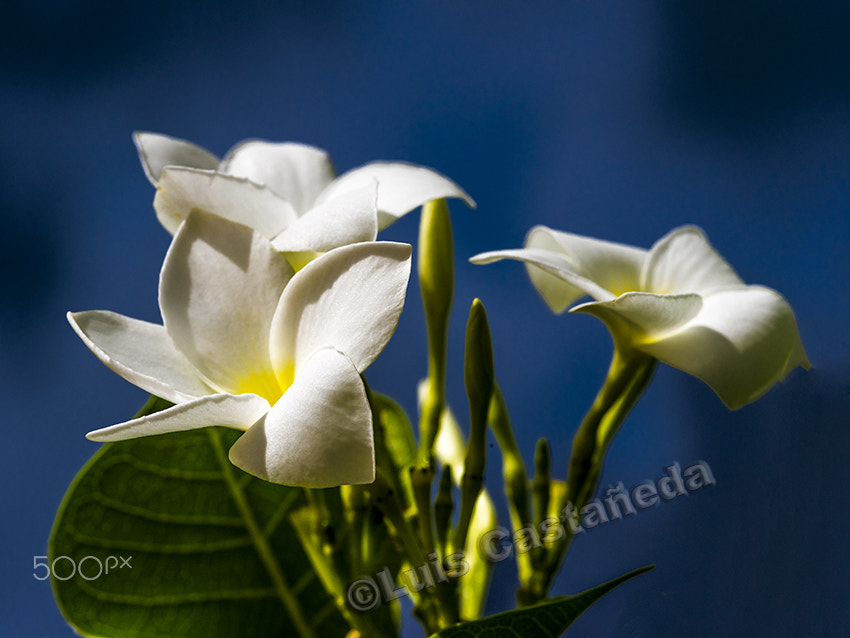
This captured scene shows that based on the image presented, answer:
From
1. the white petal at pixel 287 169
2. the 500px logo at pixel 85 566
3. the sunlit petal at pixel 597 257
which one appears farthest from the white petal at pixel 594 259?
the 500px logo at pixel 85 566

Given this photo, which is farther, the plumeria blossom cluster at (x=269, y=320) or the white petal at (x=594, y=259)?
the white petal at (x=594, y=259)

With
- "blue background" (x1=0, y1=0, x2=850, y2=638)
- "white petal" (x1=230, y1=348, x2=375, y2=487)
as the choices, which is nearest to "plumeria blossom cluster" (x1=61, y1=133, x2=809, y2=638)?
"white petal" (x1=230, y1=348, x2=375, y2=487)

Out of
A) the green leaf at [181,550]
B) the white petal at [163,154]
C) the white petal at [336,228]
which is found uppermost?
the white petal at [163,154]

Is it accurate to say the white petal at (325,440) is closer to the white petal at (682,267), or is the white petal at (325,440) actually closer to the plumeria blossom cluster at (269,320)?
the plumeria blossom cluster at (269,320)

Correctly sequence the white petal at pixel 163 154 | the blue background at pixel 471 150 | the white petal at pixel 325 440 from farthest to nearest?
the blue background at pixel 471 150, the white petal at pixel 163 154, the white petal at pixel 325 440

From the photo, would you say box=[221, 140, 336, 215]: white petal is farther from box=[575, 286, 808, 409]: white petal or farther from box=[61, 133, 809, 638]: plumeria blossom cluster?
box=[575, 286, 808, 409]: white petal

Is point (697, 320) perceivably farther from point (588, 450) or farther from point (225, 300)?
point (225, 300)

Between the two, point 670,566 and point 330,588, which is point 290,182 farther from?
point 670,566
